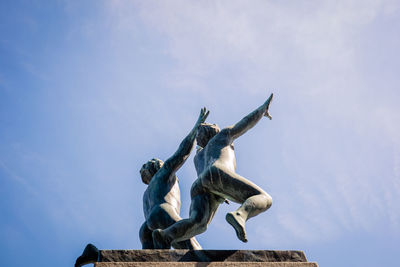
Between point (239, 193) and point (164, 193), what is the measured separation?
5.90 ft

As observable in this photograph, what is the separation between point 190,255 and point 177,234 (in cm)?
91

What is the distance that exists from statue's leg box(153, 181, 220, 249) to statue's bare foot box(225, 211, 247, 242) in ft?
2.66

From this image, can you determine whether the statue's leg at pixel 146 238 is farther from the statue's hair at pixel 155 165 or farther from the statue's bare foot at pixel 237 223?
the statue's bare foot at pixel 237 223

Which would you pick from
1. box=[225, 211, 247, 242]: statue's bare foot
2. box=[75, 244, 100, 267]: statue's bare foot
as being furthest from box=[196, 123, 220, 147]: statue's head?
box=[75, 244, 100, 267]: statue's bare foot

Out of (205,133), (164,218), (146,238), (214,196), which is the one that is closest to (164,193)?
(164,218)

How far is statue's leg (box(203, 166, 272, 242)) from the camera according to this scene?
5.99 m

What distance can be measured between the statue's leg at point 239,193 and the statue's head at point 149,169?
226cm

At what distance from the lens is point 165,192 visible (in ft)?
26.7

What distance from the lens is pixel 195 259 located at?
573 cm

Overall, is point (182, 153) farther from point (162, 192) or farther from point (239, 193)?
point (239, 193)

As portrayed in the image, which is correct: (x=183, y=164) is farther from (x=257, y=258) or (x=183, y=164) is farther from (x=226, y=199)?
(x=257, y=258)

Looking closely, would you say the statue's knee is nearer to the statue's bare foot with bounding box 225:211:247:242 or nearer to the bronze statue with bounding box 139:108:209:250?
the statue's bare foot with bounding box 225:211:247:242

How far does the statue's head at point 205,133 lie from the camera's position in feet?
26.9

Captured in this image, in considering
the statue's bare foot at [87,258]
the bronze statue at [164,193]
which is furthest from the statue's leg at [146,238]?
the statue's bare foot at [87,258]
